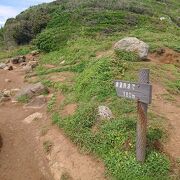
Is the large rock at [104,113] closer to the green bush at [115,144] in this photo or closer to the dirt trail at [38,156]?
the green bush at [115,144]

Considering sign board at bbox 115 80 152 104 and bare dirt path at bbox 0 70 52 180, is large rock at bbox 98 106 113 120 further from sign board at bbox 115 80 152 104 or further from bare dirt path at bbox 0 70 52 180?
sign board at bbox 115 80 152 104

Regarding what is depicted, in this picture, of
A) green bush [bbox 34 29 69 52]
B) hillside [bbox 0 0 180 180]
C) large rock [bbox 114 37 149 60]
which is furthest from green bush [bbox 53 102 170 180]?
green bush [bbox 34 29 69 52]

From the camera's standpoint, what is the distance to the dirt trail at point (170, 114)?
27.6ft

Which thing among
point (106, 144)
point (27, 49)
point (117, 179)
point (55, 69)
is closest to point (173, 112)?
point (106, 144)

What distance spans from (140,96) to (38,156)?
3475 mm

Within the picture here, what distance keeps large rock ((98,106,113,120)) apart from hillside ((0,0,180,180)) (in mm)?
139

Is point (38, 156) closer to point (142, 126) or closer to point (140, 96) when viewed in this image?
point (142, 126)

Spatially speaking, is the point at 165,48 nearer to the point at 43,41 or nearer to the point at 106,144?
the point at 43,41

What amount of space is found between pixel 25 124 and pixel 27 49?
37.8 feet

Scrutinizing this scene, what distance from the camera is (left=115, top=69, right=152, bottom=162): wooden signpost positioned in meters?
7.43

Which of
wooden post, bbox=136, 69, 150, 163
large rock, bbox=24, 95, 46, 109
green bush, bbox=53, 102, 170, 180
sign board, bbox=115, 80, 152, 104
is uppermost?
sign board, bbox=115, 80, 152, 104

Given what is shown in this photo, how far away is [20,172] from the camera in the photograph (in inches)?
362

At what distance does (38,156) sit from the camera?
31.9 feet

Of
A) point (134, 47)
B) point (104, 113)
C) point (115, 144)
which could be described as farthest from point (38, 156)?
point (134, 47)
